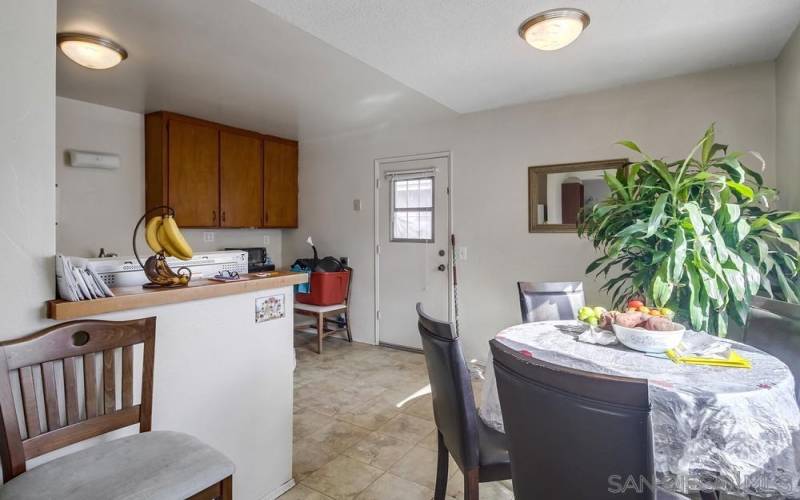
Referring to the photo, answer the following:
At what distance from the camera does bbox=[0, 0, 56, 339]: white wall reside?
126 cm

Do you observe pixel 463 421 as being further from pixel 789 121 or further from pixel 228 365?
pixel 789 121

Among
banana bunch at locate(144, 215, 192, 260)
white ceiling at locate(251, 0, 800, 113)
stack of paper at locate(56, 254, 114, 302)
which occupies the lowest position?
stack of paper at locate(56, 254, 114, 302)

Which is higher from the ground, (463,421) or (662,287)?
(662,287)

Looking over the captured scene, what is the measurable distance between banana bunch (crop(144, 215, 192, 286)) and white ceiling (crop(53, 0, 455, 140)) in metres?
1.18

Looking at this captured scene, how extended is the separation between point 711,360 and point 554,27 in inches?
69.3

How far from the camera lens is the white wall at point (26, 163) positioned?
49.6 inches

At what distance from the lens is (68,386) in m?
Answer: 1.33

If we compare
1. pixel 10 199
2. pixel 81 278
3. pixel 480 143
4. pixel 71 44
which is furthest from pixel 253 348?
pixel 480 143

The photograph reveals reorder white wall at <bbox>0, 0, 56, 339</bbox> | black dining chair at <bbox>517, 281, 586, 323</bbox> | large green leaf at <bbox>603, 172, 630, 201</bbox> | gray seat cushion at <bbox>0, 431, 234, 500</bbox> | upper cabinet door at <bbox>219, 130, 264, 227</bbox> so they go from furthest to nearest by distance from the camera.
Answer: upper cabinet door at <bbox>219, 130, 264, 227</bbox>, black dining chair at <bbox>517, 281, 586, 323</bbox>, large green leaf at <bbox>603, 172, 630, 201</bbox>, white wall at <bbox>0, 0, 56, 339</bbox>, gray seat cushion at <bbox>0, 431, 234, 500</bbox>

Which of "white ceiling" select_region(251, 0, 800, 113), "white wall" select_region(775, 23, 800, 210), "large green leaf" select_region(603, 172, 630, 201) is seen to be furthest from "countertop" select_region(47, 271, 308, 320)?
"white wall" select_region(775, 23, 800, 210)

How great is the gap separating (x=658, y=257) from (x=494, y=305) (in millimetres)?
1861

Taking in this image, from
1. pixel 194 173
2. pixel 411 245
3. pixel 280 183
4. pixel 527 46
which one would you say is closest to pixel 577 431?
pixel 527 46

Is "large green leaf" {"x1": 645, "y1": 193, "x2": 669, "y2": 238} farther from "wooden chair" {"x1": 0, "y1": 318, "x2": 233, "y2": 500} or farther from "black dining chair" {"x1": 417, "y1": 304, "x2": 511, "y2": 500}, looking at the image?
"wooden chair" {"x1": 0, "y1": 318, "x2": 233, "y2": 500}

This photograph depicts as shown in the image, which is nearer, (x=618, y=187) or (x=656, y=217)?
(x=656, y=217)
